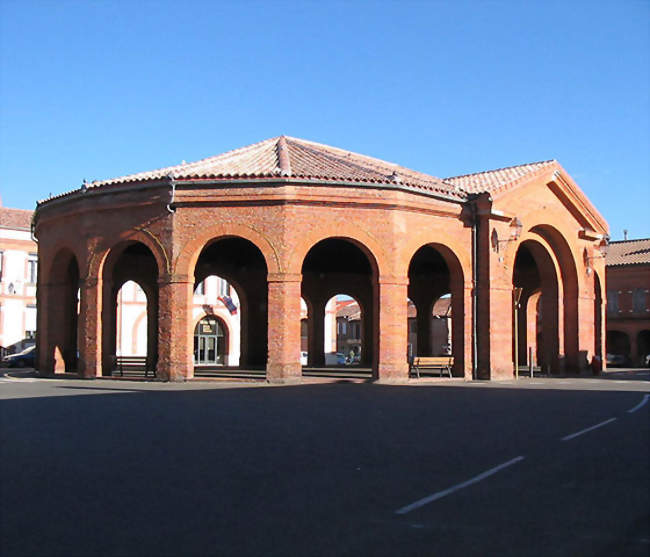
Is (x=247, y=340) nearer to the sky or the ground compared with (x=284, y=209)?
nearer to the ground

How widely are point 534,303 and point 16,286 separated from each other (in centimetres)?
2903

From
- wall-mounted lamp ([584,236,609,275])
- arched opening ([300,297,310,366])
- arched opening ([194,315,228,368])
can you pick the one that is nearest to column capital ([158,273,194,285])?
arched opening ([300,297,310,366])

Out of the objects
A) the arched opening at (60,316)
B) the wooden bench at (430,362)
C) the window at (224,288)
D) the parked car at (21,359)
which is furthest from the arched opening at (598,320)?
the parked car at (21,359)

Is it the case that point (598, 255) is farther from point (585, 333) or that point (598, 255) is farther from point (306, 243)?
point (306, 243)

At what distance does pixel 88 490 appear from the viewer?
6988mm

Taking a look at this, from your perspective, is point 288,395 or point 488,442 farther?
point 288,395

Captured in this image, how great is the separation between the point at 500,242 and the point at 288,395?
10421 mm

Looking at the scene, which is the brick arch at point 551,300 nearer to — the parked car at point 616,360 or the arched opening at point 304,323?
the arched opening at point 304,323

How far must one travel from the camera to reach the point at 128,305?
44531mm

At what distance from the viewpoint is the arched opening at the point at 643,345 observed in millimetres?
50606

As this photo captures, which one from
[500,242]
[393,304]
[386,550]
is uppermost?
[500,242]

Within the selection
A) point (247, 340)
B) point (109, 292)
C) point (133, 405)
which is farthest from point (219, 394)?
point (247, 340)

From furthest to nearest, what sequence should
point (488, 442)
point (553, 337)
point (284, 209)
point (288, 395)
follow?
point (553, 337)
point (284, 209)
point (288, 395)
point (488, 442)

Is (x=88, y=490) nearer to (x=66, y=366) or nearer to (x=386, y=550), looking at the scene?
(x=386, y=550)
